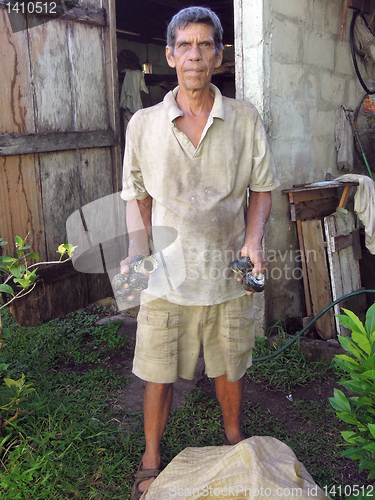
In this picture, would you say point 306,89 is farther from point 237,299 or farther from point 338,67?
point 237,299

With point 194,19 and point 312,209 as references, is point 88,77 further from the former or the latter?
point 312,209

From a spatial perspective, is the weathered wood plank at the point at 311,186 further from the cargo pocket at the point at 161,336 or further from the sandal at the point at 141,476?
the sandal at the point at 141,476

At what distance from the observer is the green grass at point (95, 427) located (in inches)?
90.7

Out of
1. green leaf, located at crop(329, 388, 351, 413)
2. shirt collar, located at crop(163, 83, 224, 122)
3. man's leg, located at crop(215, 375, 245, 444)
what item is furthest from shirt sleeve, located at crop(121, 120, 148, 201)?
green leaf, located at crop(329, 388, 351, 413)

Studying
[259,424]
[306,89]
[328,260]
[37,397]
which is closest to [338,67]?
[306,89]

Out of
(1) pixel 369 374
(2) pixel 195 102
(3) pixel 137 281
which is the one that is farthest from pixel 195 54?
(1) pixel 369 374

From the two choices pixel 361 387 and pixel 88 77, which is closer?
pixel 361 387

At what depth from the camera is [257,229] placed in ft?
7.62

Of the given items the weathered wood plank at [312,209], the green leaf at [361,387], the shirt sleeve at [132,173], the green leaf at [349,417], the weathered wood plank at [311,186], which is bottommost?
the green leaf at [349,417]

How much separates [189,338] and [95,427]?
915 mm

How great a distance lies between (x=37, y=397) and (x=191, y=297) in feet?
4.69

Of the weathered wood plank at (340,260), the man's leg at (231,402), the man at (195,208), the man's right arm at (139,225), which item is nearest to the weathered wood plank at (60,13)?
the man at (195,208)

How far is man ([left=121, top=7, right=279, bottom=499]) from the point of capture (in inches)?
84.7

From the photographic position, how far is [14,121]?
3.18 m
